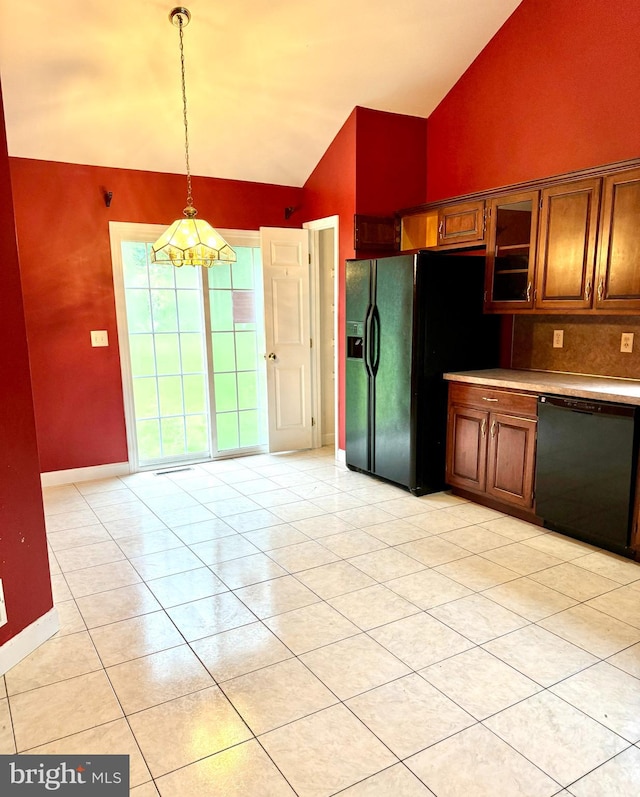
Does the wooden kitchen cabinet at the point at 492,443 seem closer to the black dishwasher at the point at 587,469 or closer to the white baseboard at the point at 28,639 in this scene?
the black dishwasher at the point at 587,469

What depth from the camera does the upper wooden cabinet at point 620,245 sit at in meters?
2.97

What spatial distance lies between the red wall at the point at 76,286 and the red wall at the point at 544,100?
2140mm

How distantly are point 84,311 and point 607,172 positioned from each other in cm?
375

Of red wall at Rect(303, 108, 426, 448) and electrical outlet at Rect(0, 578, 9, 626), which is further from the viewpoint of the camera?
red wall at Rect(303, 108, 426, 448)

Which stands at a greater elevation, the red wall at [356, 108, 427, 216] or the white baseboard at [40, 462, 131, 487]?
the red wall at [356, 108, 427, 216]

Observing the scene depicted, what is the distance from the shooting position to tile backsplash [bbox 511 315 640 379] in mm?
3391

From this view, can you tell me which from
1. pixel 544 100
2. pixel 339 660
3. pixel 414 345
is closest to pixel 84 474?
pixel 414 345

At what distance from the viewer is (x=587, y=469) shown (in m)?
3.04

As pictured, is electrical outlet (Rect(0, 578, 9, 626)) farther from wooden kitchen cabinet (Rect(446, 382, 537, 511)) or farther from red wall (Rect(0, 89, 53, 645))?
wooden kitchen cabinet (Rect(446, 382, 537, 511))

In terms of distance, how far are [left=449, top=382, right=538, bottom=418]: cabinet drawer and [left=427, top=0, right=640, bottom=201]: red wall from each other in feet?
5.05

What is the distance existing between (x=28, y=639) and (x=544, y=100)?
4.32 m

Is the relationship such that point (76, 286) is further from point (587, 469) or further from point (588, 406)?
point (587, 469)

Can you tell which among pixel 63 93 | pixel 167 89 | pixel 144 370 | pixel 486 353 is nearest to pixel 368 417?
pixel 486 353

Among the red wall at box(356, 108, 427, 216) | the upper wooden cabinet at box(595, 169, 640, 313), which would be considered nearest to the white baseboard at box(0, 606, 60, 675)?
the upper wooden cabinet at box(595, 169, 640, 313)
